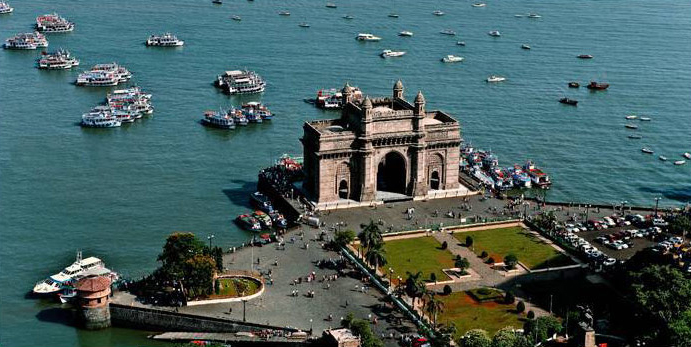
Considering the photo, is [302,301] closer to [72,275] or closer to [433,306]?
[433,306]

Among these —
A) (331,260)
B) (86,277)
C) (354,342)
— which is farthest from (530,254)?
(86,277)

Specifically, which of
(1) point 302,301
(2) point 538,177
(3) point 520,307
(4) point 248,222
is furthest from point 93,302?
(2) point 538,177

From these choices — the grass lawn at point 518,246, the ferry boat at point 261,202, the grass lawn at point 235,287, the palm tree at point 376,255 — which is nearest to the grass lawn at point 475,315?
the palm tree at point 376,255

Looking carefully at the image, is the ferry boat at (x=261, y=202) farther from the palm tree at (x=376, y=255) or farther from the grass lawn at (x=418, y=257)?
the palm tree at (x=376, y=255)

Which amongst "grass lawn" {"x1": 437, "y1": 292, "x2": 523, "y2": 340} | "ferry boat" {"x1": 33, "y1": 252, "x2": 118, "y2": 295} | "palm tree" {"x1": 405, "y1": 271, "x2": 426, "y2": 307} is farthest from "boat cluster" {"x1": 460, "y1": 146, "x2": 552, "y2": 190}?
"ferry boat" {"x1": 33, "y1": 252, "x2": 118, "y2": 295}

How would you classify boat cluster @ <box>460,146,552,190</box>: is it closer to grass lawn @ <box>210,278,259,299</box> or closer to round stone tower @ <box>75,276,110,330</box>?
grass lawn @ <box>210,278,259,299</box>

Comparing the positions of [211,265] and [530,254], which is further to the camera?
[530,254]

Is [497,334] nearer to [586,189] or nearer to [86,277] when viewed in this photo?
[86,277]
